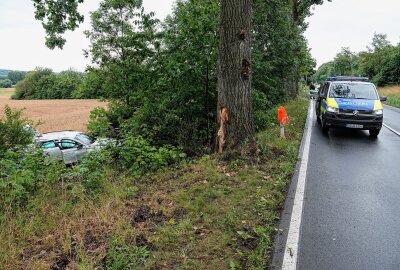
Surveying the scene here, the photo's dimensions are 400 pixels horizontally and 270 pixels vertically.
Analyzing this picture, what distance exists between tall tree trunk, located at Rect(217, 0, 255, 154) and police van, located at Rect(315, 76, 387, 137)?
5248 mm

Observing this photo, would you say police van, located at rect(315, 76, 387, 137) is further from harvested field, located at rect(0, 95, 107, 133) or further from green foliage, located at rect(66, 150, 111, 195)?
harvested field, located at rect(0, 95, 107, 133)

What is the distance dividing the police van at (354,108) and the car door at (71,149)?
10.6 m

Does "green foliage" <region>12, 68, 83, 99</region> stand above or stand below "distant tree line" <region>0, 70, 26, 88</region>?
below

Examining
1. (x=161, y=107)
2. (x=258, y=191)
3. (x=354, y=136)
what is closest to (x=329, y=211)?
(x=258, y=191)

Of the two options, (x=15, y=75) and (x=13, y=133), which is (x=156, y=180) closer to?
(x=13, y=133)

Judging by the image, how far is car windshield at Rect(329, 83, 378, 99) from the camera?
1145 centimetres

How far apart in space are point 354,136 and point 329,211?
7.55 metres

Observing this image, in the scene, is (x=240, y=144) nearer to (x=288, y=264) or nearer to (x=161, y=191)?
(x=161, y=191)

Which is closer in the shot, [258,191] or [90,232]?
[90,232]

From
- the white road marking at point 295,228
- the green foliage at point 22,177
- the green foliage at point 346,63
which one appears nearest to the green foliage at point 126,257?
the white road marking at point 295,228

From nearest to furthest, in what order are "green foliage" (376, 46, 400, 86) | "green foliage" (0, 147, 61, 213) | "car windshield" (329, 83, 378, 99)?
"green foliage" (0, 147, 61, 213), "car windshield" (329, 83, 378, 99), "green foliage" (376, 46, 400, 86)

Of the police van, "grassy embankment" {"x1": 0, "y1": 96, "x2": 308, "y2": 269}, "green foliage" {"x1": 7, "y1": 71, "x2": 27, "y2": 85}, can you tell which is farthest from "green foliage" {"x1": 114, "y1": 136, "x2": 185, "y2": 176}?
"green foliage" {"x1": 7, "y1": 71, "x2": 27, "y2": 85}

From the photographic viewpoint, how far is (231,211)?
4.66 metres

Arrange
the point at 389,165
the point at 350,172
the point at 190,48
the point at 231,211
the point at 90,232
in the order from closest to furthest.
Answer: the point at 90,232
the point at 231,211
the point at 350,172
the point at 389,165
the point at 190,48
